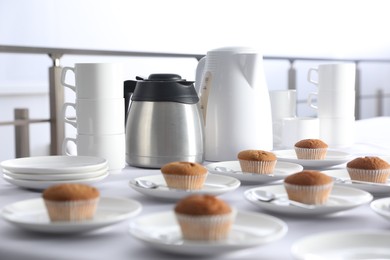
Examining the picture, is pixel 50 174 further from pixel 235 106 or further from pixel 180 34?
pixel 180 34

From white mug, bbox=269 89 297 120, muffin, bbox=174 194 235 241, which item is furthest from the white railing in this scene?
A: muffin, bbox=174 194 235 241

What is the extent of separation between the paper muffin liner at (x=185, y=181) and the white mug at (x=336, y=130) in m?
0.58

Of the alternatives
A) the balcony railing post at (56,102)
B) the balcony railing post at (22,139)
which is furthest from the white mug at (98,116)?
the balcony railing post at (22,139)

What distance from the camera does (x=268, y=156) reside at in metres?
0.83

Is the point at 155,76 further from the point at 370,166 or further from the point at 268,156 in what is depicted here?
the point at 370,166

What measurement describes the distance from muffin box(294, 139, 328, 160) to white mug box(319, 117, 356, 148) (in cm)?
26

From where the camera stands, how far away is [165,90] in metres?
0.95

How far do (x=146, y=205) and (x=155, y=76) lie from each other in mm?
347

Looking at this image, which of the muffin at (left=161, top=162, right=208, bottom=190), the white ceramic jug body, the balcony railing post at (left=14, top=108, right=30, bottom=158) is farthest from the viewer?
the balcony railing post at (left=14, top=108, right=30, bottom=158)

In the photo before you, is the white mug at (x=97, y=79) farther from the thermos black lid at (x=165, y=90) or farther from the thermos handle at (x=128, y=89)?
the thermos handle at (x=128, y=89)

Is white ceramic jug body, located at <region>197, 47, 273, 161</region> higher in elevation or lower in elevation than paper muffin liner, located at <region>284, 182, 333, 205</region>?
higher

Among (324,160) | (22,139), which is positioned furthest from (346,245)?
(22,139)

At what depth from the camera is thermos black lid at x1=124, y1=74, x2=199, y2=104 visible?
3.13 feet

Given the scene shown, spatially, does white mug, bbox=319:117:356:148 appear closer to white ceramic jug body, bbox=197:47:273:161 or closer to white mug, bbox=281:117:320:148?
white mug, bbox=281:117:320:148
